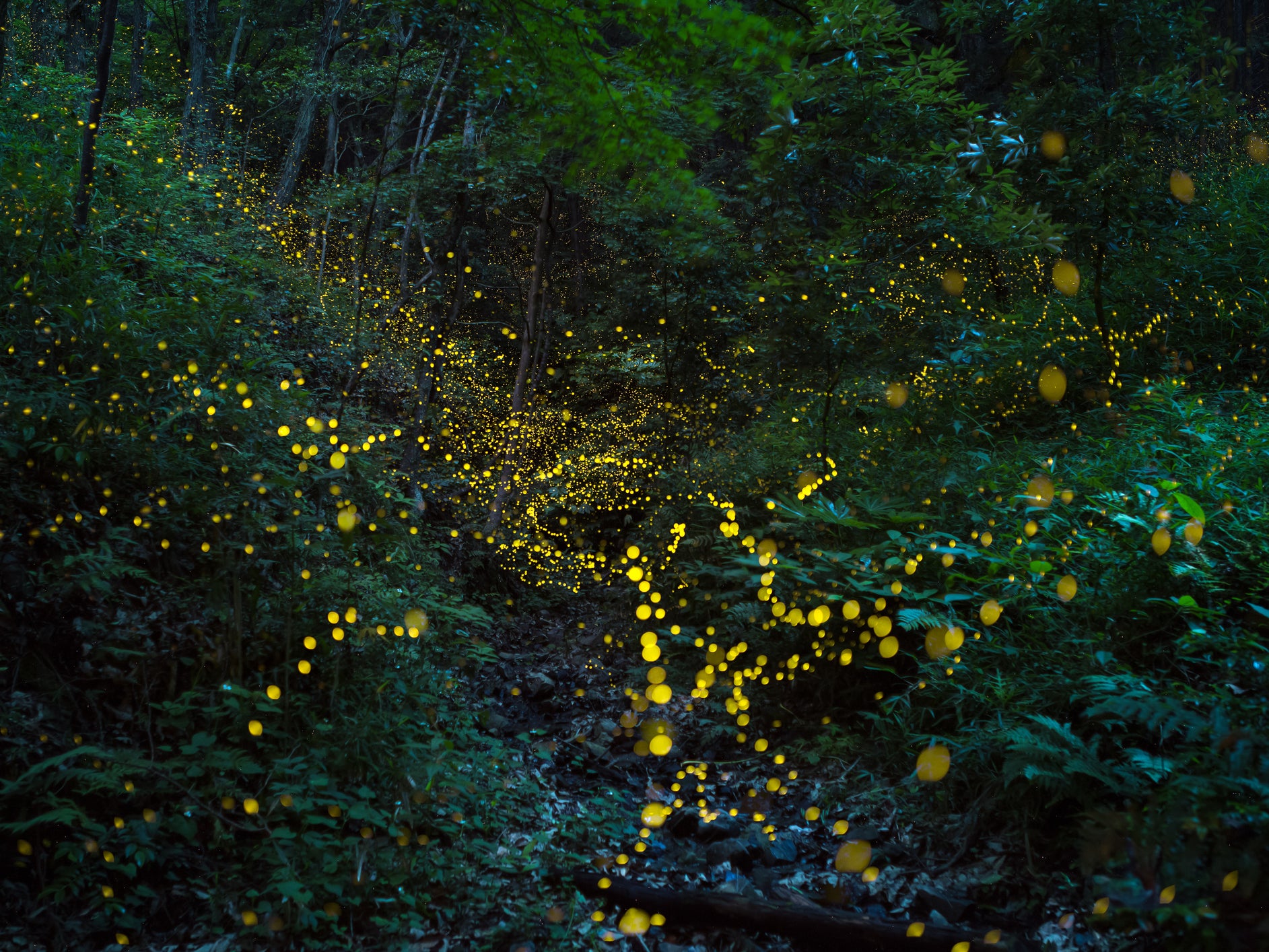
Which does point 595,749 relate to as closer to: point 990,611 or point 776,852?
point 776,852

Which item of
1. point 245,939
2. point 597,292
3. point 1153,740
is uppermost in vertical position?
point 597,292

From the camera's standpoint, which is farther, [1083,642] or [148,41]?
[148,41]

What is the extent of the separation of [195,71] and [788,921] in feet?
49.1

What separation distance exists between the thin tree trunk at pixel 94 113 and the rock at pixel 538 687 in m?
4.79

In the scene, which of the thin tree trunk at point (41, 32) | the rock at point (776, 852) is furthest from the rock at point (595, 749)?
the thin tree trunk at point (41, 32)

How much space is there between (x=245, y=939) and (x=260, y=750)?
932mm

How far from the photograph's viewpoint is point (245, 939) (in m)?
2.61

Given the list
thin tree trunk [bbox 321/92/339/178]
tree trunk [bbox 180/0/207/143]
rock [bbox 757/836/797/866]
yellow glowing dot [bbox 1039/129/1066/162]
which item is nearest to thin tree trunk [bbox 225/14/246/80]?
tree trunk [bbox 180/0/207/143]

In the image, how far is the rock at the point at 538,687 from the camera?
229 inches

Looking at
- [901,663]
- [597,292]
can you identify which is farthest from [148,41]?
[901,663]

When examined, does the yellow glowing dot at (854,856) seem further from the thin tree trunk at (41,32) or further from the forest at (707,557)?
the thin tree trunk at (41,32)

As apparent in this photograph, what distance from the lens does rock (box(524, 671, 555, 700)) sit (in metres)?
5.82

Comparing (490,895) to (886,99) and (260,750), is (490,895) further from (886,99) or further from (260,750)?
(886,99)

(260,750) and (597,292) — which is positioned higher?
(597,292)
